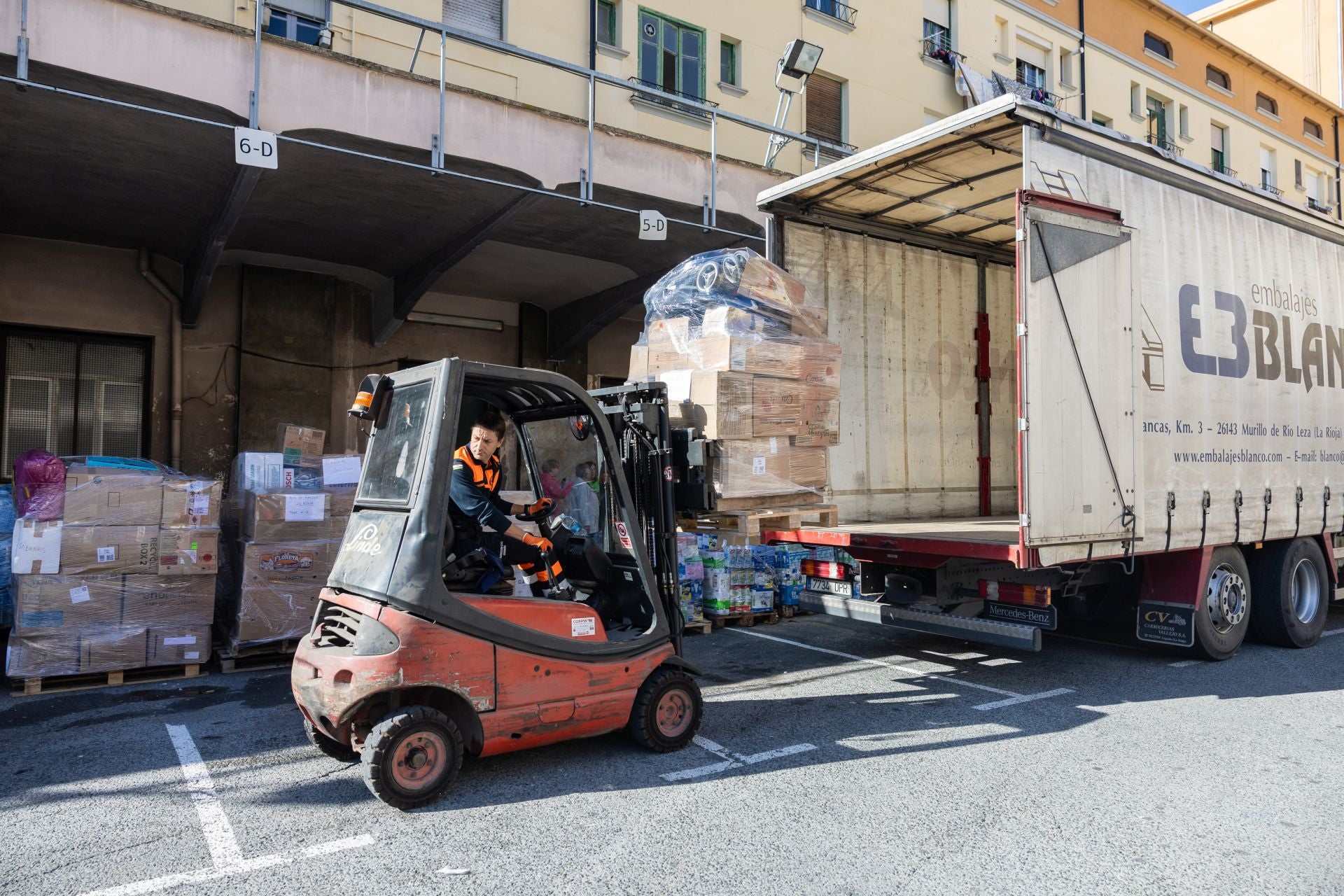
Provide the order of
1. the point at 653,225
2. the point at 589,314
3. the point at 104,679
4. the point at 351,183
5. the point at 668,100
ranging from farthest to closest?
1. the point at 668,100
2. the point at 589,314
3. the point at 653,225
4. the point at 351,183
5. the point at 104,679

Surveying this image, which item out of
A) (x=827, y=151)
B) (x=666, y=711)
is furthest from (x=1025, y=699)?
(x=827, y=151)

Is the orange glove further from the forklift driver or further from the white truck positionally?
the white truck

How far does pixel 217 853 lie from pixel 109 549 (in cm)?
377

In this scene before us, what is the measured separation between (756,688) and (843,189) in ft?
13.1

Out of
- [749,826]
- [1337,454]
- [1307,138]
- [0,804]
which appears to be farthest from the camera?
[1307,138]

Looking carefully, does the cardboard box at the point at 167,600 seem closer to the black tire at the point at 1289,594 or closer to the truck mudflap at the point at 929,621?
the truck mudflap at the point at 929,621

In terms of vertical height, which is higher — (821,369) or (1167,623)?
(821,369)

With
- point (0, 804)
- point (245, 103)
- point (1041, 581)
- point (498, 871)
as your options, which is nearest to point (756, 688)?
point (1041, 581)

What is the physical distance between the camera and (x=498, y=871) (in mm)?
3430

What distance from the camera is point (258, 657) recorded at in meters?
7.22

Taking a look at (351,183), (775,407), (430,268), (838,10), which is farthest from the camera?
(838,10)

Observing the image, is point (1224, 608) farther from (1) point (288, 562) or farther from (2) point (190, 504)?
(2) point (190, 504)

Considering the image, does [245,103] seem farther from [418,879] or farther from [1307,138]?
[1307,138]

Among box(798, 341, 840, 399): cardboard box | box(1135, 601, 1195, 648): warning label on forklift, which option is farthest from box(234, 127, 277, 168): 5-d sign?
box(1135, 601, 1195, 648): warning label on forklift
